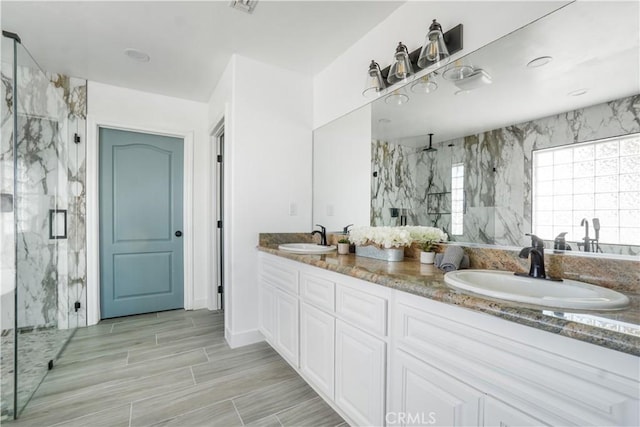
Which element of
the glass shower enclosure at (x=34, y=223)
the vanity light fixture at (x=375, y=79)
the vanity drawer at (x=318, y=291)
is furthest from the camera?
the vanity light fixture at (x=375, y=79)

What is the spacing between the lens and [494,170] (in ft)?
4.62

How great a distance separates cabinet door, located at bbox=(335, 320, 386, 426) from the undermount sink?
1.55 ft

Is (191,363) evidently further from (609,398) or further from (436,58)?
(436,58)

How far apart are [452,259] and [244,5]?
202 cm

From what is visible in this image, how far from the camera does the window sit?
101 centimetres

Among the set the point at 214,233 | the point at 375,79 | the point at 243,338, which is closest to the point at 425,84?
the point at 375,79

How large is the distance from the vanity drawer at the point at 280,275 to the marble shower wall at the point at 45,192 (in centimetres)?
154

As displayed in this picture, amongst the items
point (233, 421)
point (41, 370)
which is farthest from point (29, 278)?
point (233, 421)

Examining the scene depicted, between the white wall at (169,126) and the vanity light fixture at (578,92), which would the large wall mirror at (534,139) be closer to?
the vanity light fixture at (578,92)

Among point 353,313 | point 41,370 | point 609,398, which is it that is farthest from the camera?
point 41,370

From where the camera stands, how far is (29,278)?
1992mm

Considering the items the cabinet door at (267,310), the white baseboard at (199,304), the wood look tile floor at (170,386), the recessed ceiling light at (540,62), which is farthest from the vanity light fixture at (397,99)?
the white baseboard at (199,304)

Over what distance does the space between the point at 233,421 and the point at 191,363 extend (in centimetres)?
80

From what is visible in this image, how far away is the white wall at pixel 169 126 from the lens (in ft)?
9.69
